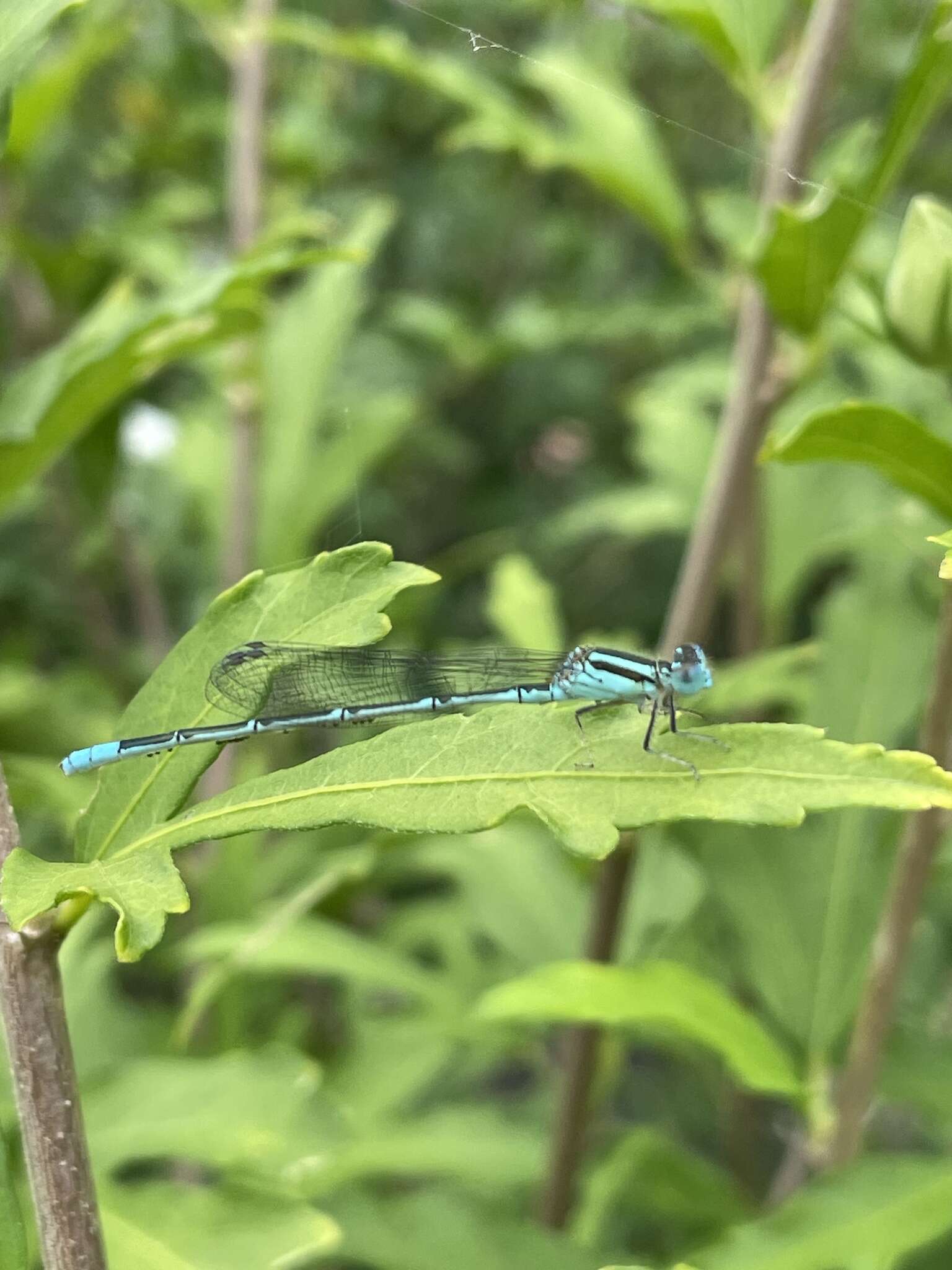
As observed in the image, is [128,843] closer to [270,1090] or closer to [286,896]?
[270,1090]

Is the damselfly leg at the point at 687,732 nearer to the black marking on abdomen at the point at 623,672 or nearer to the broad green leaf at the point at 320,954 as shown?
the black marking on abdomen at the point at 623,672

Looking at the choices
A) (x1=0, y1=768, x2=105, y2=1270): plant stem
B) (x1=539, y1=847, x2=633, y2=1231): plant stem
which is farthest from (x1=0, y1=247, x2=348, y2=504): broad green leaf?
(x1=539, y1=847, x2=633, y2=1231): plant stem

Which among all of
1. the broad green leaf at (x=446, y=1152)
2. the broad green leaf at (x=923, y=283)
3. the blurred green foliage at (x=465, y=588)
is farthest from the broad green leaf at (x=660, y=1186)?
the broad green leaf at (x=923, y=283)

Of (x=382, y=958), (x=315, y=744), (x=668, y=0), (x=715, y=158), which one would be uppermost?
(x=715, y=158)

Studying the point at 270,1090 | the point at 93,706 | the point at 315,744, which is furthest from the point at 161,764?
the point at 93,706

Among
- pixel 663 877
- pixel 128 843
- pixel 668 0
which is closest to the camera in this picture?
pixel 128 843

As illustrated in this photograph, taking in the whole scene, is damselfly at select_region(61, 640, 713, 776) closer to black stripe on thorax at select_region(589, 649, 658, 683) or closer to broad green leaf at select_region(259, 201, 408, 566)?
black stripe on thorax at select_region(589, 649, 658, 683)

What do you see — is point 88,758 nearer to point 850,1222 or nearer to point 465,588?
point 850,1222
